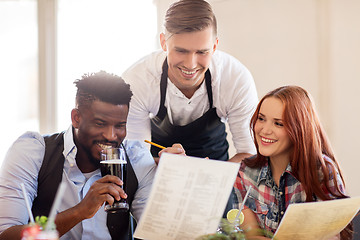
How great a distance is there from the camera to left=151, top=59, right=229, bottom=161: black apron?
2.50 meters

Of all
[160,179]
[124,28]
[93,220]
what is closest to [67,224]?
[93,220]

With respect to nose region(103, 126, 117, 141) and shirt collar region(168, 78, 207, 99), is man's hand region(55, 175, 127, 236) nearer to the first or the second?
nose region(103, 126, 117, 141)

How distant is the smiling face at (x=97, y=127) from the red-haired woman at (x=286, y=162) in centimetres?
54

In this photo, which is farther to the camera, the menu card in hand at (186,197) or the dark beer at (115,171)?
the dark beer at (115,171)

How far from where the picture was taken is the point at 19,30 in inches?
160

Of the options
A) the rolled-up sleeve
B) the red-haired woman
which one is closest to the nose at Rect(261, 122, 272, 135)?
the red-haired woman

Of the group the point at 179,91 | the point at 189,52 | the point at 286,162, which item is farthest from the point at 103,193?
the point at 179,91

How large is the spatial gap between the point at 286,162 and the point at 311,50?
1831mm

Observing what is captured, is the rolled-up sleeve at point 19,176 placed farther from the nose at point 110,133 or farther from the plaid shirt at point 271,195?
the plaid shirt at point 271,195

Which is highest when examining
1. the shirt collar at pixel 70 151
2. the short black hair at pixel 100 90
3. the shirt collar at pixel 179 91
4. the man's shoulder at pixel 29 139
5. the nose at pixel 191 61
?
the nose at pixel 191 61

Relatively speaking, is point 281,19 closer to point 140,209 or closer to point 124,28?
point 124,28

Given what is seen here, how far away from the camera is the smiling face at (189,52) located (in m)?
2.21

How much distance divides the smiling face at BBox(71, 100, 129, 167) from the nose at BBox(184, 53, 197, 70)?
0.42 m

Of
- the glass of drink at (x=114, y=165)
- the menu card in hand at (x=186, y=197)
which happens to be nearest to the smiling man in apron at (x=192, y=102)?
the glass of drink at (x=114, y=165)
